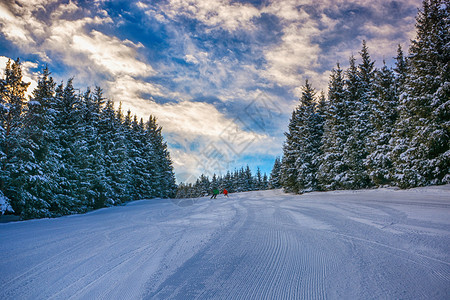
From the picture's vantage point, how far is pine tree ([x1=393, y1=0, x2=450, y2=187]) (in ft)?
40.2

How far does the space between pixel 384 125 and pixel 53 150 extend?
25.1 metres

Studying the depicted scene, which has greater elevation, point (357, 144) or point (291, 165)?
point (357, 144)

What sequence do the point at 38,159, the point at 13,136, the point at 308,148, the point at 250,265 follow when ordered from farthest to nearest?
1. the point at 308,148
2. the point at 38,159
3. the point at 13,136
4. the point at 250,265

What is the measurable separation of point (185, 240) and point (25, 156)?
13988 millimetres

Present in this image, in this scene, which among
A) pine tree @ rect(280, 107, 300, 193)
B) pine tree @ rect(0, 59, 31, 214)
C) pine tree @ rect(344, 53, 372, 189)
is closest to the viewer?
pine tree @ rect(0, 59, 31, 214)

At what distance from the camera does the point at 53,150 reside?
14.3 m

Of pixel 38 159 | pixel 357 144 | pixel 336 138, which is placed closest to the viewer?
pixel 38 159

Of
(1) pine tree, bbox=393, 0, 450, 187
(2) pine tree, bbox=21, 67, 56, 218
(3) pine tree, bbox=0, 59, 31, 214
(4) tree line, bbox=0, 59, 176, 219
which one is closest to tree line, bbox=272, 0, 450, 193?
(1) pine tree, bbox=393, 0, 450, 187

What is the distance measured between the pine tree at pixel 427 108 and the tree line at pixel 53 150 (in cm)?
2366

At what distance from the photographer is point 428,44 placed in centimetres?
1356

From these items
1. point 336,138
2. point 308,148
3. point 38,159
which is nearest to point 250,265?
point 38,159

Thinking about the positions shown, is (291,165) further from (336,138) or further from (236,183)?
(236,183)

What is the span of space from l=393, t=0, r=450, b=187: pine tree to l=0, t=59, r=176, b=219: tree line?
2366cm

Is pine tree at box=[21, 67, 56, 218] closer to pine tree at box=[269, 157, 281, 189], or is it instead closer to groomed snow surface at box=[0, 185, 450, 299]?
groomed snow surface at box=[0, 185, 450, 299]
